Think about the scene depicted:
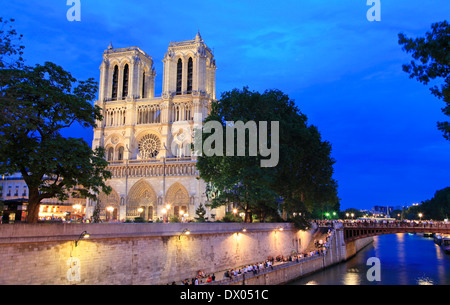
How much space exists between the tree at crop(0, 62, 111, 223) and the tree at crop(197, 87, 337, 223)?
15252 mm

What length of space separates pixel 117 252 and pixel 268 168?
17627 mm

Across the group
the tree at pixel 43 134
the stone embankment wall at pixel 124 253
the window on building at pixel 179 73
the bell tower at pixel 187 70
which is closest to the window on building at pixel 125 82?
the bell tower at pixel 187 70

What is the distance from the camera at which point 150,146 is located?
57.3 meters

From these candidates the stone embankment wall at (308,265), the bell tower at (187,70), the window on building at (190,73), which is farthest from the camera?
the window on building at (190,73)

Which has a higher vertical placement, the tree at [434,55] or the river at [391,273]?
the tree at [434,55]

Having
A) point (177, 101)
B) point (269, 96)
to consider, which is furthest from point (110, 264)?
point (177, 101)

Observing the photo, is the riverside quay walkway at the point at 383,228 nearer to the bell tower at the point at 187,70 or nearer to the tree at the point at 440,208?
the bell tower at the point at 187,70

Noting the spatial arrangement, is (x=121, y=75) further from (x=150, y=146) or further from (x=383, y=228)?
(x=383, y=228)

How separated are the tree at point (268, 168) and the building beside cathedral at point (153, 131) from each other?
14597 mm

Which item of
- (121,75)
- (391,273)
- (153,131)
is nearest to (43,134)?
(391,273)

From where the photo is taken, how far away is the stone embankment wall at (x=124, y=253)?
44.2 feet

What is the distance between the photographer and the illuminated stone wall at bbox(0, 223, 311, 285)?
44.1 ft

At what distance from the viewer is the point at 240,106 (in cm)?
3391
